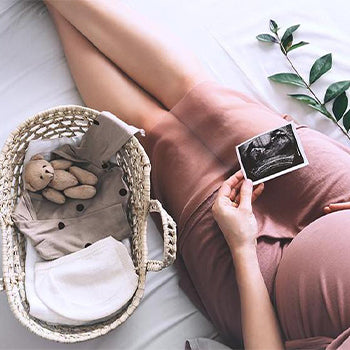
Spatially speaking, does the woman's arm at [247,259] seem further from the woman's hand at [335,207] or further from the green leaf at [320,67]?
the green leaf at [320,67]

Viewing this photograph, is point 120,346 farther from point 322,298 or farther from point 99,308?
point 322,298

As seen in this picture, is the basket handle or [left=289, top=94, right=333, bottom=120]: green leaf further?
[left=289, top=94, right=333, bottom=120]: green leaf

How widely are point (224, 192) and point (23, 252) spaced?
47 cm

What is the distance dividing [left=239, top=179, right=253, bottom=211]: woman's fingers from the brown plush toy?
364 mm

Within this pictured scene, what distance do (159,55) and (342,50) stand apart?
515 millimetres

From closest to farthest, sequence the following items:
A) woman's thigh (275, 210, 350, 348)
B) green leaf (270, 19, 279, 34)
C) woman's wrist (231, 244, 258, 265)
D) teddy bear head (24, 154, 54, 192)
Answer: woman's thigh (275, 210, 350, 348) → woman's wrist (231, 244, 258, 265) → teddy bear head (24, 154, 54, 192) → green leaf (270, 19, 279, 34)

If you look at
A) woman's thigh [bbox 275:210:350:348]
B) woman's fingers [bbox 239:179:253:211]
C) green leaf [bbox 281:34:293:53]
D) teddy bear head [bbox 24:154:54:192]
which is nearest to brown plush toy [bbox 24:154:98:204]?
teddy bear head [bbox 24:154:54:192]

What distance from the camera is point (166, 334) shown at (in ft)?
3.71

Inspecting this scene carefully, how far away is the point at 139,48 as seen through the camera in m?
1.23

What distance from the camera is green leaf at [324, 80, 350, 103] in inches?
52.2

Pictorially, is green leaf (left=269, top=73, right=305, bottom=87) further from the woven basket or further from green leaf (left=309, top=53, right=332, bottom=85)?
the woven basket

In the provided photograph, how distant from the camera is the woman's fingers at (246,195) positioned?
3.38 ft

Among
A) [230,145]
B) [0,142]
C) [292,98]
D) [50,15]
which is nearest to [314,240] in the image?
[230,145]

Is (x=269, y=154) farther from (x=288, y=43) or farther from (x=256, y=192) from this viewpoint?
(x=288, y=43)
